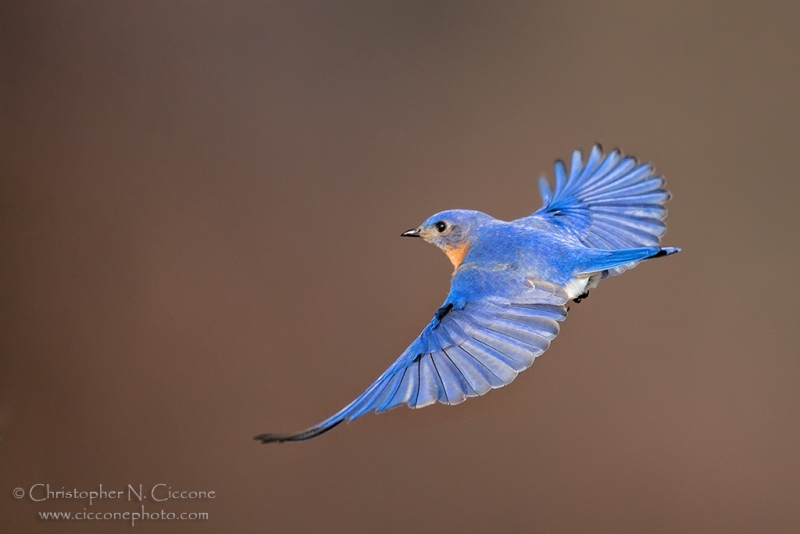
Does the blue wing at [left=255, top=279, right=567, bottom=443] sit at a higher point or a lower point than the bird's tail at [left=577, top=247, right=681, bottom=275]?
lower

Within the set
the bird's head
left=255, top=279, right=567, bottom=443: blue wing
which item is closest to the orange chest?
the bird's head

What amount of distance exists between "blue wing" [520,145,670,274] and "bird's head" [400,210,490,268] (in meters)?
0.18

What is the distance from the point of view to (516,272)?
130 cm

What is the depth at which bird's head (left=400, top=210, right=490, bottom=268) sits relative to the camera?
4.55 feet

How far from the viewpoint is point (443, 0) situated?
8.95ft

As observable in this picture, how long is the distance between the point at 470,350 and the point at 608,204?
2.08 feet

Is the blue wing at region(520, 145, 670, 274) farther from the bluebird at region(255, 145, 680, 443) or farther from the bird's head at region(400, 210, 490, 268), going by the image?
the bird's head at region(400, 210, 490, 268)

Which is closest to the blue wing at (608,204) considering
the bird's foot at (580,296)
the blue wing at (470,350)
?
the bird's foot at (580,296)

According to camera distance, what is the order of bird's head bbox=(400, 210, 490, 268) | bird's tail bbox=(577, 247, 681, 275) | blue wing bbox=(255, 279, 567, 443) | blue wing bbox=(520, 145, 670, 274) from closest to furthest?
blue wing bbox=(255, 279, 567, 443) < bird's tail bbox=(577, 247, 681, 275) < bird's head bbox=(400, 210, 490, 268) < blue wing bbox=(520, 145, 670, 274)

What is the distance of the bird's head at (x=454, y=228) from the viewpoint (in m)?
1.39

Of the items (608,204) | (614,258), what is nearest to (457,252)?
(614,258)

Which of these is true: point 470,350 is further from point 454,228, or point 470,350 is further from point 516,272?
point 454,228

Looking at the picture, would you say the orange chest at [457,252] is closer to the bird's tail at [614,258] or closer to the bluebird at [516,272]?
the bluebird at [516,272]

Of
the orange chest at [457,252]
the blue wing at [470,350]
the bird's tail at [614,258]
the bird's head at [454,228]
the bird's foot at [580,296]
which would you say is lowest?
the blue wing at [470,350]
